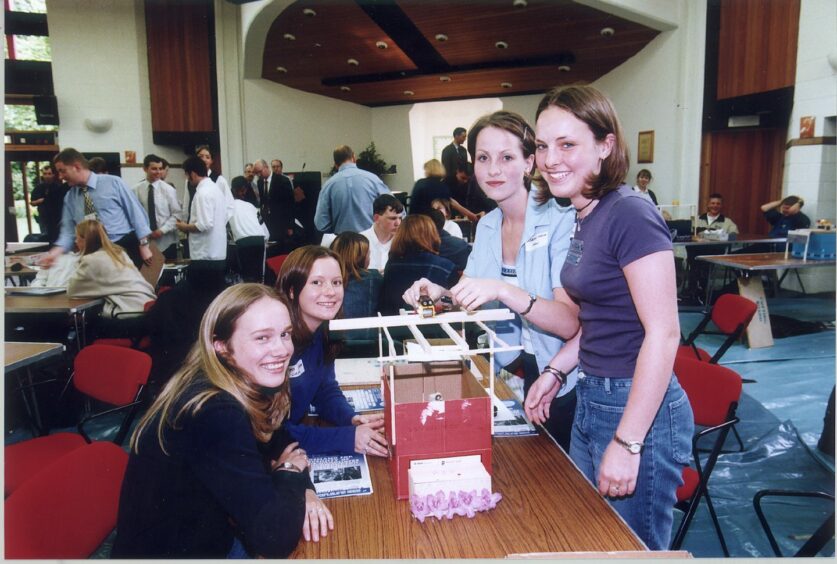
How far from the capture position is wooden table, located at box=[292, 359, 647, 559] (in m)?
0.87

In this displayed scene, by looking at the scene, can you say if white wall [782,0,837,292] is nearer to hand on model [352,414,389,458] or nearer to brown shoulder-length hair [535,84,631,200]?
brown shoulder-length hair [535,84,631,200]

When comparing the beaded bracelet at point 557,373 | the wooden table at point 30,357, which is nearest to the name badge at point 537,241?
the beaded bracelet at point 557,373

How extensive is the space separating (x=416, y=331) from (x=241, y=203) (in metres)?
2.22

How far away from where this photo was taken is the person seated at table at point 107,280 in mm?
2871

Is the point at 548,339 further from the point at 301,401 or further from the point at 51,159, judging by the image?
the point at 51,159

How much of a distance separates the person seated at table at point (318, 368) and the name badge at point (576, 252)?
55 cm

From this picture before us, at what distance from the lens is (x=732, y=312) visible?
247 centimetres

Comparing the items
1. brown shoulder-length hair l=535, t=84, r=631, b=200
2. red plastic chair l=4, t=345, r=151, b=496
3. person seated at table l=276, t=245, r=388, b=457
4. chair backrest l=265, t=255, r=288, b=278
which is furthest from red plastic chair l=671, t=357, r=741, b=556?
chair backrest l=265, t=255, r=288, b=278

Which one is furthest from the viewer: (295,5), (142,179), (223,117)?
(142,179)

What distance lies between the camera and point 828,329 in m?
1.84

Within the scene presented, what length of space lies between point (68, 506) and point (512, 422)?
3.18 feet

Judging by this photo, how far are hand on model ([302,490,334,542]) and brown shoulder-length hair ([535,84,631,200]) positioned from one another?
735 mm

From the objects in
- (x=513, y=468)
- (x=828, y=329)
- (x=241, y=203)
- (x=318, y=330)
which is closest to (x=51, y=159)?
(x=241, y=203)

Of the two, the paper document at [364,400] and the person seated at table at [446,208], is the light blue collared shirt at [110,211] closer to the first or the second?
the paper document at [364,400]
